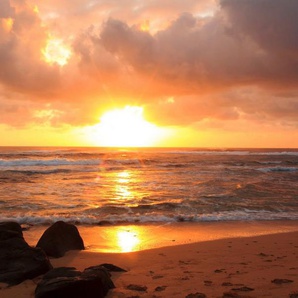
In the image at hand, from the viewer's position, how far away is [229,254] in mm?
7215

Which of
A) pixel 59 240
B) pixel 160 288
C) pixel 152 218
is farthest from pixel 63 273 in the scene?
pixel 152 218

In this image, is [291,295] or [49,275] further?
[49,275]

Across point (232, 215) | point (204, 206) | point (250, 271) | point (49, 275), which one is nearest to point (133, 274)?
point (49, 275)

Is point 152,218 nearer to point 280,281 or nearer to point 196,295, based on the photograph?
point 280,281

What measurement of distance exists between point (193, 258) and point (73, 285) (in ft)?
10.5

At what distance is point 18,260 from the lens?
5.64 meters

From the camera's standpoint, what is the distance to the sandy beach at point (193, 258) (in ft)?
16.3

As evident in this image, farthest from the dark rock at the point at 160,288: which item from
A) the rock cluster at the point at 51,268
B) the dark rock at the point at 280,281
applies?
the dark rock at the point at 280,281

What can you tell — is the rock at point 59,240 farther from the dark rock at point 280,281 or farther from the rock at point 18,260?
the dark rock at point 280,281

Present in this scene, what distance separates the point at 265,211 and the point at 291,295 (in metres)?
9.32

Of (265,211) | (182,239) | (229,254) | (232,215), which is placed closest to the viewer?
(229,254)

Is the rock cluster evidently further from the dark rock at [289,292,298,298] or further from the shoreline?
the dark rock at [289,292,298,298]

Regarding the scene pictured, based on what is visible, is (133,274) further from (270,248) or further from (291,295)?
(270,248)

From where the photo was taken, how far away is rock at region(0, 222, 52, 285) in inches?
211
